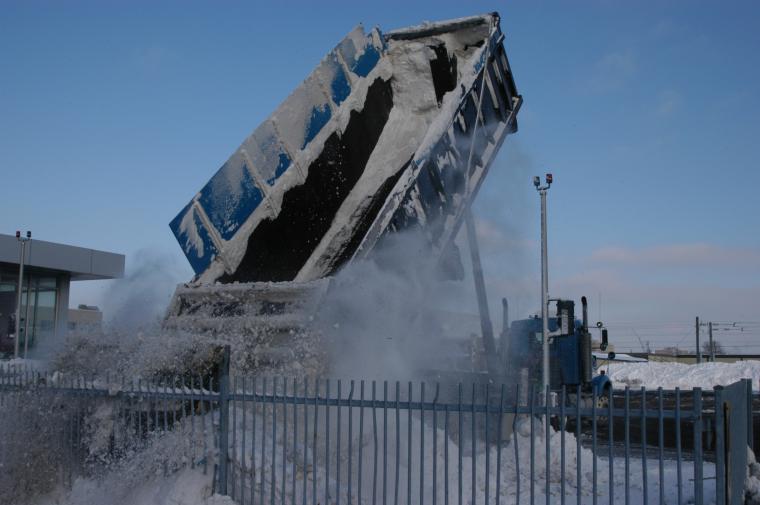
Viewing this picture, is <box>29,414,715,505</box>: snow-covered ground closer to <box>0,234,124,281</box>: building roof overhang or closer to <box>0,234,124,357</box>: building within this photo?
<box>0,234,124,281</box>: building roof overhang

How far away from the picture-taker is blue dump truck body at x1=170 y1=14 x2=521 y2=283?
7.61m

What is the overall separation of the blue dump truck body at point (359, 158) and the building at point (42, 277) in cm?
1968

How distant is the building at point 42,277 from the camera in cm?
2678

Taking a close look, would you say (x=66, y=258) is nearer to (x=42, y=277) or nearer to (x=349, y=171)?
(x=42, y=277)

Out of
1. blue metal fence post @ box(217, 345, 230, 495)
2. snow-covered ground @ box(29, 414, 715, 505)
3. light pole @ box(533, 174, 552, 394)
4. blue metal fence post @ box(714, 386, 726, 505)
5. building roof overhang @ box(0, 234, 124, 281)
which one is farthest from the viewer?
building roof overhang @ box(0, 234, 124, 281)

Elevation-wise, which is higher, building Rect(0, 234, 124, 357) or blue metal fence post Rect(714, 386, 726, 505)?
building Rect(0, 234, 124, 357)

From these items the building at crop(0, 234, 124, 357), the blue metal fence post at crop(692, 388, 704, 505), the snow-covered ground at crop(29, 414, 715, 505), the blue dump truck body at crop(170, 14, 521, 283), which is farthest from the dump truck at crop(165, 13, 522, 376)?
the building at crop(0, 234, 124, 357)

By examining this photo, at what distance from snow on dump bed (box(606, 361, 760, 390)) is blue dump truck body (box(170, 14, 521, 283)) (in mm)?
22508

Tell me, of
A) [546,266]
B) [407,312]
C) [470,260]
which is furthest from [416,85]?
[546,266]

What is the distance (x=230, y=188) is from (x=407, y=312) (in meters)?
2.17

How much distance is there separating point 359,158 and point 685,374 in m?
29.3

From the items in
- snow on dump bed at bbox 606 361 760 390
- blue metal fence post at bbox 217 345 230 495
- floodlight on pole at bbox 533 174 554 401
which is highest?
floodlight on pole at bbox 533 174 554 401

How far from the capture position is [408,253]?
24.4ft

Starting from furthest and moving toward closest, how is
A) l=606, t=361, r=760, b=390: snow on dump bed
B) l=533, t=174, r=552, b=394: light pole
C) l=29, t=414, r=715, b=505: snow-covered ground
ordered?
l=606, t=361, r=760, b=390: snow on dump bed
l=533, t=174, r=552, b=394: light pole
l=29, t=414, r=715, b=505: snow-covered ground
